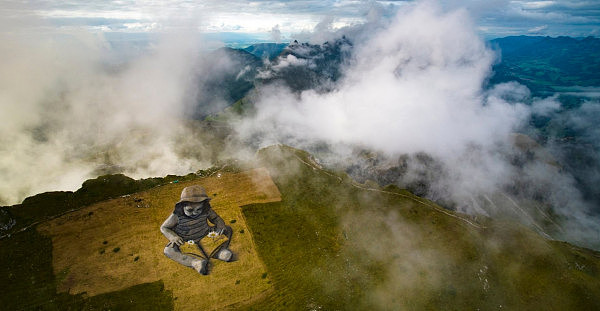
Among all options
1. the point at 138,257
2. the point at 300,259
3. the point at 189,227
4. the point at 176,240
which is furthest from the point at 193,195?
the point at 300,259

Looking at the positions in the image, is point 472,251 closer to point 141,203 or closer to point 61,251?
point 141,203

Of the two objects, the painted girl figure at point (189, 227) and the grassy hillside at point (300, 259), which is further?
the painted girl figure at point (189, 227)

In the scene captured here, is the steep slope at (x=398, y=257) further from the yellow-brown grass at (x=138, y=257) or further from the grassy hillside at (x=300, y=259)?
the yellow-brown grass at (x=138, y=257)

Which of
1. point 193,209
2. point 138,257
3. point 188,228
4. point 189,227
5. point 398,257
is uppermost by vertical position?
point 193,209

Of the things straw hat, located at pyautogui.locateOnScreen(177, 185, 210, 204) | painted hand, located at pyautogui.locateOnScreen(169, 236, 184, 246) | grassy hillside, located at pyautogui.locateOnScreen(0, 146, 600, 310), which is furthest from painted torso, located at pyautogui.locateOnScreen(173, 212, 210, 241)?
grassy hillside, located at pyautogui.locateOnScreen(0, 146, 600, 310)

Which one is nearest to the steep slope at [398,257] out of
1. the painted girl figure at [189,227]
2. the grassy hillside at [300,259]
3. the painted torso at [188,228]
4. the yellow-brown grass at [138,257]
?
the grassy hillside at [300,259]

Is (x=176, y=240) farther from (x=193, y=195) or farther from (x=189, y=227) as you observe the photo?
(x=193, y=195)
